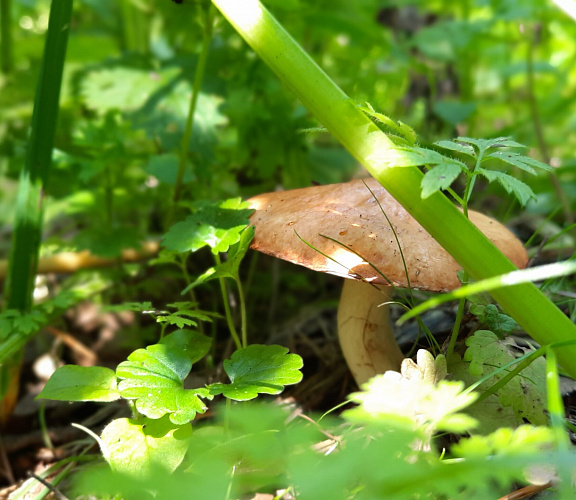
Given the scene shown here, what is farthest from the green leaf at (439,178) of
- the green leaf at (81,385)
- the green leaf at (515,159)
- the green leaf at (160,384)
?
the green leaf at (81,385)

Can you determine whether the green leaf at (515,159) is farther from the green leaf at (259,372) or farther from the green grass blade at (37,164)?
the green grass blade at (37,164)

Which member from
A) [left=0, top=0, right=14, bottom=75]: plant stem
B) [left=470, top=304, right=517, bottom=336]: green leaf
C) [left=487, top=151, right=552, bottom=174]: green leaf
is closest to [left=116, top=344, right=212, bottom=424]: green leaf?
[left=470, top=304, right=517, bottom=336]: green leaf

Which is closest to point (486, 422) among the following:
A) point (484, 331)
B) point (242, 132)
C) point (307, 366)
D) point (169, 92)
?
point (484, 331)

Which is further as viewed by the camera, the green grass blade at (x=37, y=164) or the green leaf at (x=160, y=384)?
the green grass blade at (x=37, y=164)

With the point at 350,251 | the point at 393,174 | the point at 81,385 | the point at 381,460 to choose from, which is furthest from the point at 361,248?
the point at 81,385

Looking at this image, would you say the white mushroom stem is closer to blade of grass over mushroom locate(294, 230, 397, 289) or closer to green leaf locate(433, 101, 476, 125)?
blade of grass over mushroom locate(294, 230, 397, 289)

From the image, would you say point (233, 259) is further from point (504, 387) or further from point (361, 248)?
point (504, 387)
